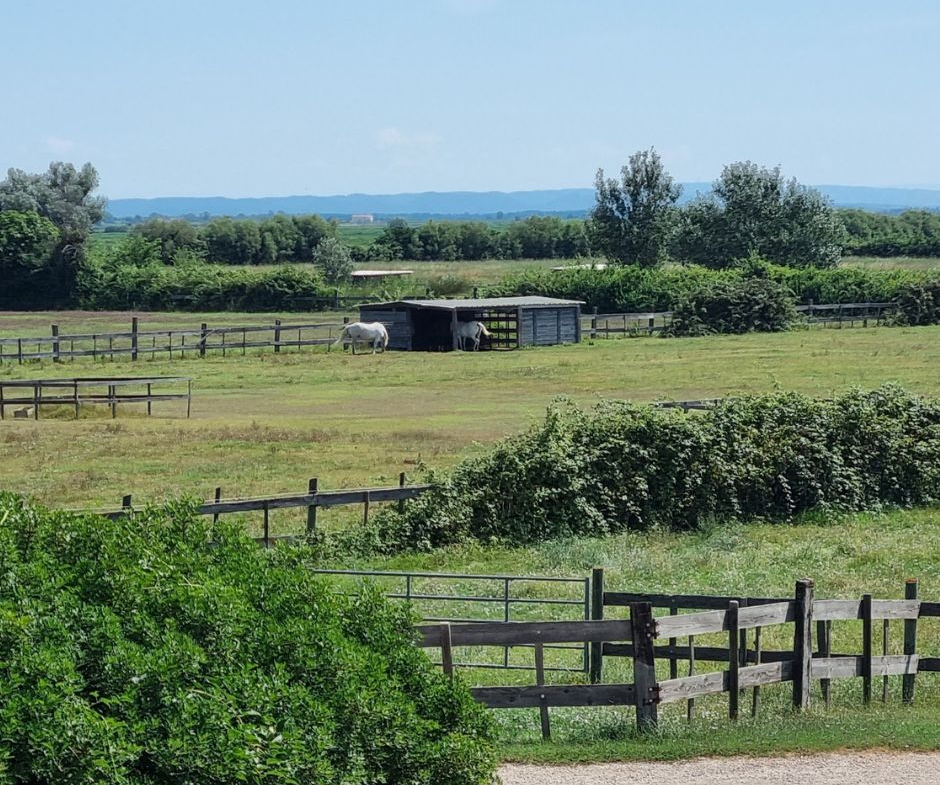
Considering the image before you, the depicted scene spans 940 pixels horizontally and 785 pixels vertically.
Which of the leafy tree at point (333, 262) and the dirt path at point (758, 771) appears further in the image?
the leafy tree at point (333, 262)

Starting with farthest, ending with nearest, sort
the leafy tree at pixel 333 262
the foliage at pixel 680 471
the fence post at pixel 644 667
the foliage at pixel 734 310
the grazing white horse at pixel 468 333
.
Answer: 1. the leafy tree at pixel 333 262
2. the foliage at pixel 734 310
3. the grazing white horse at pixel 468 333
4. the foliage at pixel 680 471
5. the fence post at pixel 644 667

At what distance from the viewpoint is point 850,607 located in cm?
1341

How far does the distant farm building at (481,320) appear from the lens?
58.5 m

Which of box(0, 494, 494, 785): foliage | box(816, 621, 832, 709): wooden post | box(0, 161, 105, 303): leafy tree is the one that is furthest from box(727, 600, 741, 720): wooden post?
box(0, 161, 105, 303): leafy tree

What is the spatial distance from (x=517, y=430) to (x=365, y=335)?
23.9m

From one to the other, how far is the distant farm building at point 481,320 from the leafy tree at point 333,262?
3839cm

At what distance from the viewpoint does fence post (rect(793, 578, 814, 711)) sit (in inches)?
510

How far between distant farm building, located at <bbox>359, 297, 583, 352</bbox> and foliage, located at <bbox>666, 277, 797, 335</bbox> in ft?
22.3

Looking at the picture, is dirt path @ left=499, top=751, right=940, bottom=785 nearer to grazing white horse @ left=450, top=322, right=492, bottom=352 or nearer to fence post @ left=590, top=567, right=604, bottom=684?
fence post @ left=590, top=567, right=604, bottom=684

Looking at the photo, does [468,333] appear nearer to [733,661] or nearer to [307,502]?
[307,502]

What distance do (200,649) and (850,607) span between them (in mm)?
7062

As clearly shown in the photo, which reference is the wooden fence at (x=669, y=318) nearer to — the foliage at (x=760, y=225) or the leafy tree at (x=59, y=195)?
the foliage at (x=760, y=225)

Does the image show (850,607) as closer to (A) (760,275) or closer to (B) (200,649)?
(B) (200,649)

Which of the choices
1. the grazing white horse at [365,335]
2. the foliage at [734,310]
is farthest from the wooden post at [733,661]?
the foliage at [734,310]
